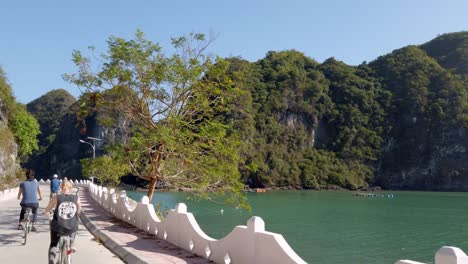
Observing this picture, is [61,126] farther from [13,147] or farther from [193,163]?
[193,163]

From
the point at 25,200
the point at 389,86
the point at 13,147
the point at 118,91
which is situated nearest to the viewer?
the point at 25,200

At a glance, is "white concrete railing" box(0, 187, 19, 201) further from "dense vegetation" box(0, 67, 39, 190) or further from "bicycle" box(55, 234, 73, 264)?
"bicycle" box(55, 234, 73, 264)

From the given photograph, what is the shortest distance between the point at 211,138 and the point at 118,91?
126 inches

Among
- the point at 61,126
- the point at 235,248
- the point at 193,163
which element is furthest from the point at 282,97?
the point at 235,248

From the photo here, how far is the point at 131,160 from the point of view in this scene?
47.8 feet

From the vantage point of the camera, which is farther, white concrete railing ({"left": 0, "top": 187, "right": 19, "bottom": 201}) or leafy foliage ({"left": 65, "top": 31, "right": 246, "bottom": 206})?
white concrete railing ({"left": 0, "top": 187, "right": 19, "bottom": 201})

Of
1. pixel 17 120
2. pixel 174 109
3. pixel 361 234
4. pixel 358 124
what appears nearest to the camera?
pixel 174 109

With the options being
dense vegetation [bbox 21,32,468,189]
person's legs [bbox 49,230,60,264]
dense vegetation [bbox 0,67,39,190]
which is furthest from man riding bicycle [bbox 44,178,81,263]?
dense vegetation [bbox 21,32,468,189]

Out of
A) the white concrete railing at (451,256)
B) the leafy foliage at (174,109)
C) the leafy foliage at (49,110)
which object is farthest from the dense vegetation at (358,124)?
the white concrete railing at (451,256)

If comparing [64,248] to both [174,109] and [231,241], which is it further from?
[174,109]

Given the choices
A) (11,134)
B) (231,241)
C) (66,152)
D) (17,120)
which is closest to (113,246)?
(231,241)

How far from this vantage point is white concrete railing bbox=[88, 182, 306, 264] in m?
5.98

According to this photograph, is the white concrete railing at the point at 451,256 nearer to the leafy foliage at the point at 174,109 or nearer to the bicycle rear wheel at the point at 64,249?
the bicycle rear wheel at the point at 64,249

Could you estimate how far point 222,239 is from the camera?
7.55 metres
